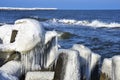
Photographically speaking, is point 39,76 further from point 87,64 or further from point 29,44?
point 87,64

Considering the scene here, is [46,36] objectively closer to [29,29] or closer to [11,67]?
[29,29]

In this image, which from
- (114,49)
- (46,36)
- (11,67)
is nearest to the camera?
(11,67)

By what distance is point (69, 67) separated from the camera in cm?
773

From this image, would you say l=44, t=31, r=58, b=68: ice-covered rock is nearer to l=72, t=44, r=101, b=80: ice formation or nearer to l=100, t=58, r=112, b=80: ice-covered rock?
l=72, t=44, r=101, b=80: ice formation

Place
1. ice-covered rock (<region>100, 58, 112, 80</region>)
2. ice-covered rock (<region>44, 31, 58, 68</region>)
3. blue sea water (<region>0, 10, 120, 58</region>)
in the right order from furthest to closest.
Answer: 1. blue sea water (<region>0, 10, 120, 58</region>)
2. ice-covered rock (<region>100, 58, 112, 80</region>)
3. ice-covered rock (<region>44, 31, 58, 68</region>)

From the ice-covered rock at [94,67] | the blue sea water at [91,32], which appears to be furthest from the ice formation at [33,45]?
the blue sea water at [91,32]

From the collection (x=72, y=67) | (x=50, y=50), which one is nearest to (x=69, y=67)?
(x=72, y=67)

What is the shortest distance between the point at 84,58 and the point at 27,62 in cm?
125

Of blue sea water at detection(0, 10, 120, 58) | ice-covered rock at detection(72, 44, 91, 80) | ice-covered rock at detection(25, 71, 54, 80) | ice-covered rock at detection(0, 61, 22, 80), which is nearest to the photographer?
ice-covered rock at detection(0, 61, 22, 80)

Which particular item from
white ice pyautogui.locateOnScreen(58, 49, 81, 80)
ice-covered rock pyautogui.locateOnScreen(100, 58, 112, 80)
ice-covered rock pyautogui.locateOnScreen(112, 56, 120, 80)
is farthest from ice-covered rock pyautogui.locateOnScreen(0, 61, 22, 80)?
ice-covered rock pyautogui.locateOnScreen(100, 58, 112, 80)

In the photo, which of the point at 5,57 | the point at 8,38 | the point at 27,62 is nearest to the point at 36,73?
the point at 27,62

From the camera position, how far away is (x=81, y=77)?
8.22m

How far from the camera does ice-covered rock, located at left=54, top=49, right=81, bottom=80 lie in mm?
7707

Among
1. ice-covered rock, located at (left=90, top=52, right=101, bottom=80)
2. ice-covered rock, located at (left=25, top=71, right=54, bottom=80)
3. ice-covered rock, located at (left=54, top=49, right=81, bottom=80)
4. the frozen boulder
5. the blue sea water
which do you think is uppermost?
the frozen boulder
